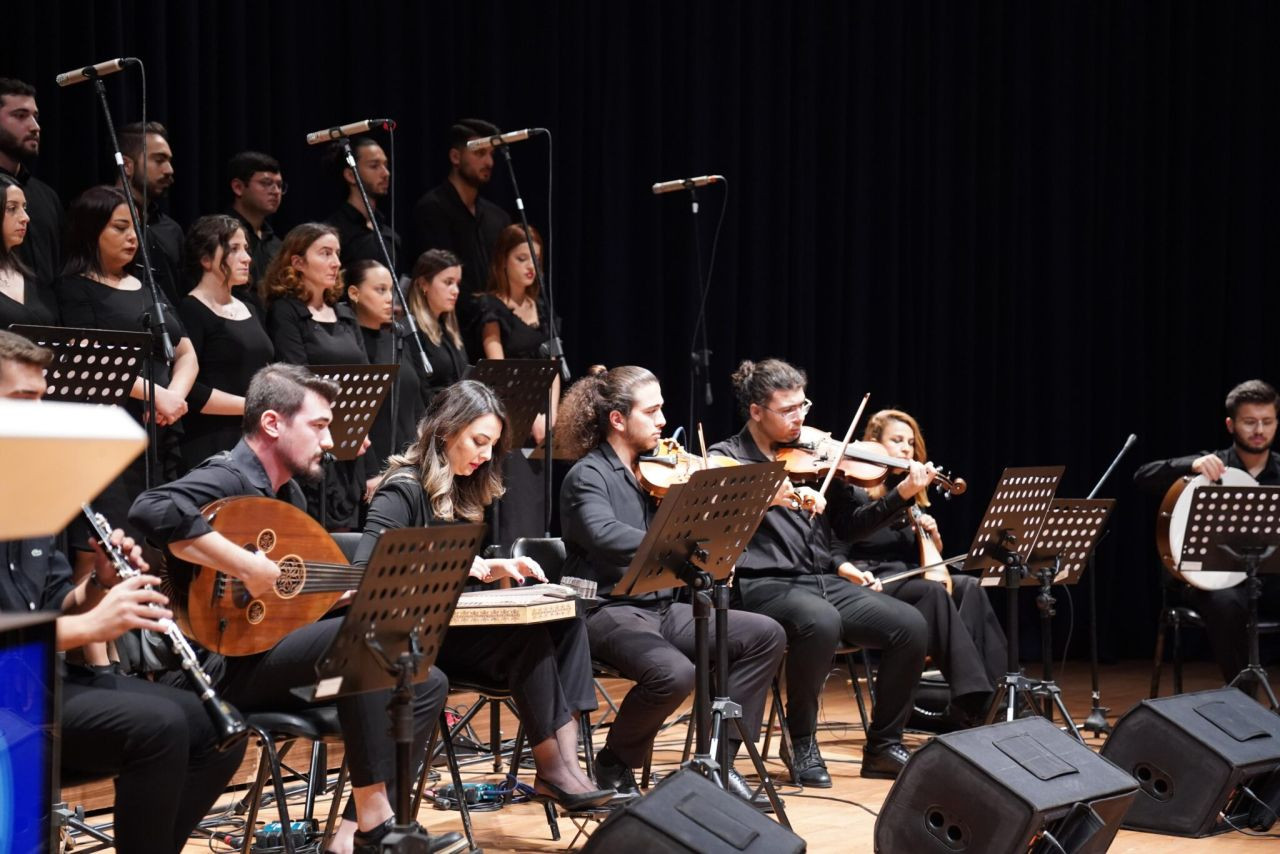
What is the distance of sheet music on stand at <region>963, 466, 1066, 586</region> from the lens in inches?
181

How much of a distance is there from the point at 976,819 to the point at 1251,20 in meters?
6.61

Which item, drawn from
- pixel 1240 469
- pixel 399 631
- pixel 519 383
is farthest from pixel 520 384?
pixel 1240 469

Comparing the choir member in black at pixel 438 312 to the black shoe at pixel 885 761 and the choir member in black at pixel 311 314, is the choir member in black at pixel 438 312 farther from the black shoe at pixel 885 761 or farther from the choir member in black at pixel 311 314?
the black shoe at pixel 885 761

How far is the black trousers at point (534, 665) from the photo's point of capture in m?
3.76

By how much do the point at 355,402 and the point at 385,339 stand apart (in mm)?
1214

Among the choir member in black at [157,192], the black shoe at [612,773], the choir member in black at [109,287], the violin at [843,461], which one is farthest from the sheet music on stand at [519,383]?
the black shoe at [612,773]

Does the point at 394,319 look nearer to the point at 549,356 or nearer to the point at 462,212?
the point at 549,356

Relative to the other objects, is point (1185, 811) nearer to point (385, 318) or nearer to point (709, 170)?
point (385, 318)

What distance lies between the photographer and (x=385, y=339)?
18.5 ft

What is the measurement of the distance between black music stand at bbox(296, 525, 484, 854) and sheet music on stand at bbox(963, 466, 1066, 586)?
2312 millimetres

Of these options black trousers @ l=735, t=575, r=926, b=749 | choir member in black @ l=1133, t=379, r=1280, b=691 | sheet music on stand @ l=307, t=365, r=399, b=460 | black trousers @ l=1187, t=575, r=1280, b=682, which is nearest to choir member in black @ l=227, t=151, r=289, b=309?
sheet music on stand @ l=307, t=365, r=399, b=460

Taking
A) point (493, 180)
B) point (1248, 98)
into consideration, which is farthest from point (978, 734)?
point (1248, 98)

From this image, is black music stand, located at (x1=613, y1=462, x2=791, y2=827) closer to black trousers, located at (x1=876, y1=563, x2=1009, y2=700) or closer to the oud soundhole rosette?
the oud soundhole rosette

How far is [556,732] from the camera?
3.76 metres
